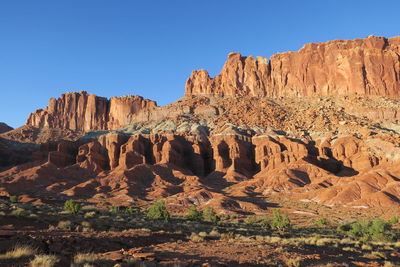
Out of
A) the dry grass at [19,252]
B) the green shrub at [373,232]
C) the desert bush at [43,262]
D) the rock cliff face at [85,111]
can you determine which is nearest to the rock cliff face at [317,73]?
the rock cliff face at [85,111]

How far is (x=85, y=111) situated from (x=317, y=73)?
121m

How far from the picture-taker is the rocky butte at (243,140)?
78.1 meters

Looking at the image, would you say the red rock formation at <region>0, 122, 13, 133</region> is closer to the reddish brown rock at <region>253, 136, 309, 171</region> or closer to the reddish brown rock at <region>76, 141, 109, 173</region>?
the reddish brown rock at <region>76, 141, 109, 173</region>

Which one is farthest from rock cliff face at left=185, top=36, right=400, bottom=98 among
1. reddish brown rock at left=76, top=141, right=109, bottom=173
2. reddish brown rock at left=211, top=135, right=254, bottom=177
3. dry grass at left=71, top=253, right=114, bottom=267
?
dry grass at left=71, top=253, right=114, bottom=267

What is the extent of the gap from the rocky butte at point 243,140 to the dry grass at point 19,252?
178ft

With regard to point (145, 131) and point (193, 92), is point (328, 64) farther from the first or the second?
point (145, 131)

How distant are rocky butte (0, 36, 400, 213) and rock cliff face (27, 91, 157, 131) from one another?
0.69 m

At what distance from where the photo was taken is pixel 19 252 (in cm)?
970

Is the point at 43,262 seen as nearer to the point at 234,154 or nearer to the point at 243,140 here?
the point at 234,154

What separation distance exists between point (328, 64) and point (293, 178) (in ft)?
269

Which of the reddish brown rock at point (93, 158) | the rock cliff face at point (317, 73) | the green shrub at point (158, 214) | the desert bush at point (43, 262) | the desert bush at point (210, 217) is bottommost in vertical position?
the desert bush at point (210, 217)

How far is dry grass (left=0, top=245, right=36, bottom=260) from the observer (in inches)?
373

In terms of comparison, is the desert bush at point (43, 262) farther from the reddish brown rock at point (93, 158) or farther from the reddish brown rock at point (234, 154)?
the reddish brown rock at point (93, 158)

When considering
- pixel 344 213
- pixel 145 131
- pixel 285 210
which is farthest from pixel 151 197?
pixel 145 131
